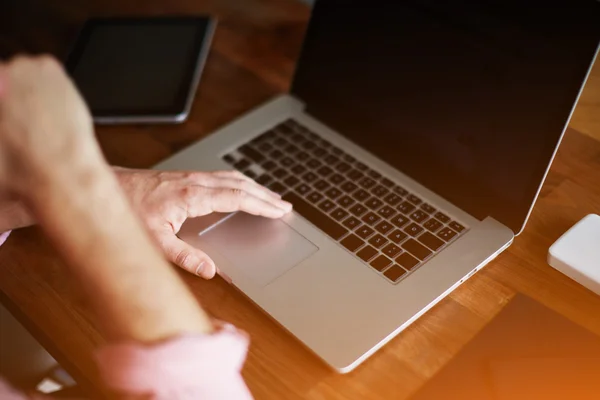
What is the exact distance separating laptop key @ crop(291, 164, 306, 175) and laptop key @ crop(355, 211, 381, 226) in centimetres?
11

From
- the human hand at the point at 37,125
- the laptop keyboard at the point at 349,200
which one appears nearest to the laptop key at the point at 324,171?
the laptop keyboard at the point at 349,200

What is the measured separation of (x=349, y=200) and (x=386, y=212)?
0.16 ft

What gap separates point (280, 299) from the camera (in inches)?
25.2

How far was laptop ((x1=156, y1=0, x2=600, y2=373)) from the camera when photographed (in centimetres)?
62

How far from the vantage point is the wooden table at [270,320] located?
59cm

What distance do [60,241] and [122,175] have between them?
393 mm

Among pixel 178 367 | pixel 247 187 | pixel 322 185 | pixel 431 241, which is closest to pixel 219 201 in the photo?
pixel 247 187

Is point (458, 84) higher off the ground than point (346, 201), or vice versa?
point (458, 84)

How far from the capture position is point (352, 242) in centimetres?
70

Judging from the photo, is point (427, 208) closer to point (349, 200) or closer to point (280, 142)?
point (349, 200)

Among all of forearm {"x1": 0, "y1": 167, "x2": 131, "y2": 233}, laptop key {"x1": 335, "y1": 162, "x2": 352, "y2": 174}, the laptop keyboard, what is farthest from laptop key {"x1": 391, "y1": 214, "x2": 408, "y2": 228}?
forearm {"x1": 0, "y1": 167, "x2": 131, "y2": 233}

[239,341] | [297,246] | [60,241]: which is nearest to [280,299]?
[297,246]

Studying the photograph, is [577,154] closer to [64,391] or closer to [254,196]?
[254,196]

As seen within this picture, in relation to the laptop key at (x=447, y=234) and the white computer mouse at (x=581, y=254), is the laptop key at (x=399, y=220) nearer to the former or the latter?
the laptop key at (x=447, y=234)
